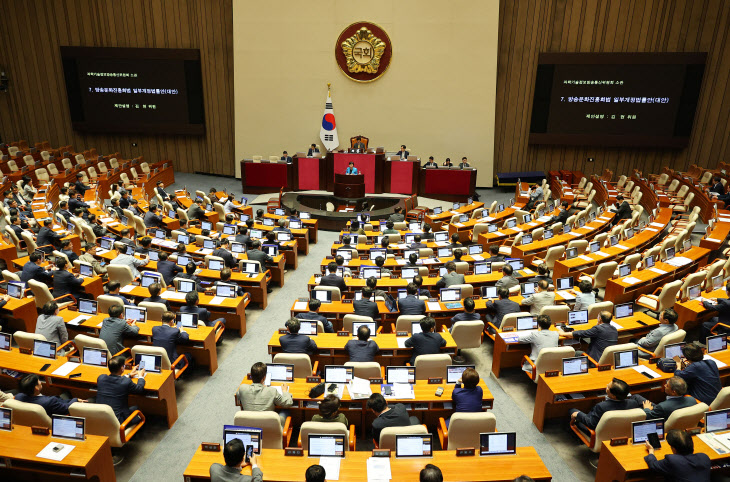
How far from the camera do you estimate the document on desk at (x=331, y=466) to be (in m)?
4.34

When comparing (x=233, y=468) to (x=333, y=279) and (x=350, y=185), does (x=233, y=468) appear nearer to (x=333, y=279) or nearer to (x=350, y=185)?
(x=333, y=279)

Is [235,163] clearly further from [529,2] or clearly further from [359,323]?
[359,323]

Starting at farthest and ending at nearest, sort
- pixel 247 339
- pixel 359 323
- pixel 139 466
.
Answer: pixel 247 339
pixel 359 323
pixel 139 466

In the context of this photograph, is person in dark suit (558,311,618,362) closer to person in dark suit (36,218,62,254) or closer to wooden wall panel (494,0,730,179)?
person in dark suit (36,218,62,254)

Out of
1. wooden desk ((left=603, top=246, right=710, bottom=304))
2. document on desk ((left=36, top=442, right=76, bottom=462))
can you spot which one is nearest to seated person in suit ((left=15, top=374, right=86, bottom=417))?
document on desk ((left=36, top=442, right=76, bottom=462))

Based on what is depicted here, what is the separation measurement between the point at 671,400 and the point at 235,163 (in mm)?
18991

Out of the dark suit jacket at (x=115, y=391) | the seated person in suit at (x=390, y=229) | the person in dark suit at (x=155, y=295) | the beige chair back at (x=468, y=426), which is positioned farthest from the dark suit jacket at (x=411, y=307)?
the seated person in suit at (x=390, y=229)

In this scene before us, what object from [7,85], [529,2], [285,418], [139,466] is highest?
[529,2]

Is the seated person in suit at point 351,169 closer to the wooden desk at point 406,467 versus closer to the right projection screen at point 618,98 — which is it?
the right projection screen at point 618,98

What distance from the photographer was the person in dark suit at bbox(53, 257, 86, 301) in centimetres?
824

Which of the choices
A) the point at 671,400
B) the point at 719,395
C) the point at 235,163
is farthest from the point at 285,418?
the point at 235,163

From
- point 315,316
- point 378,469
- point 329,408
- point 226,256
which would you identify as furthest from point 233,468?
point 226,256

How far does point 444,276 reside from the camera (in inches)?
350

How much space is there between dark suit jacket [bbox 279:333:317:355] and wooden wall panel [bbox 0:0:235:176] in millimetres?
16582
